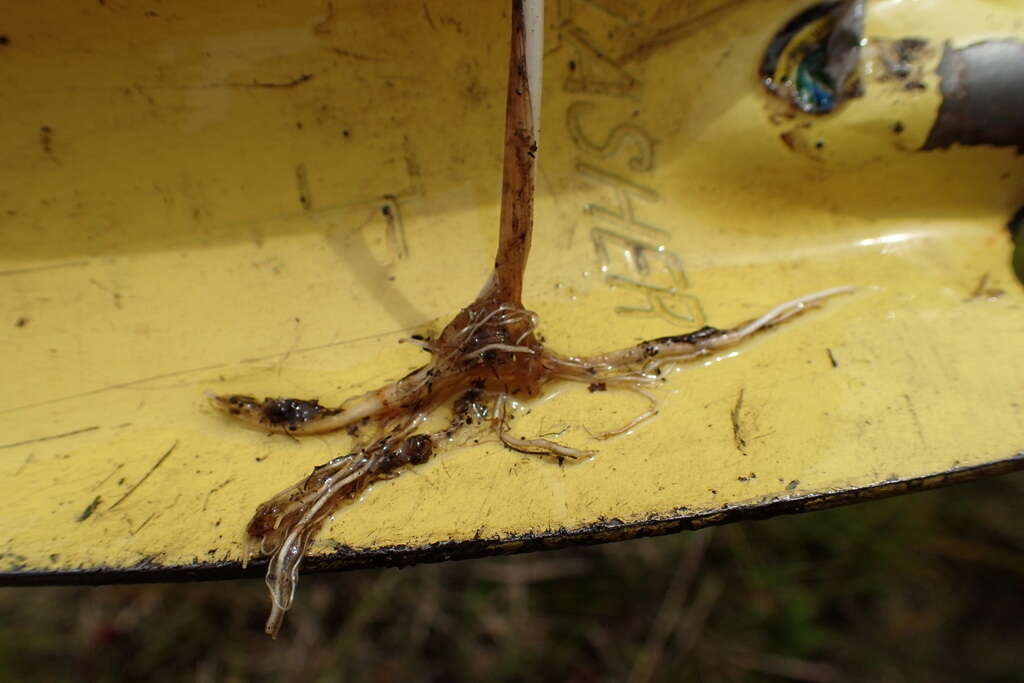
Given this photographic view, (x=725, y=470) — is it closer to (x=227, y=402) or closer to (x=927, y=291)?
(x=927, y=291)

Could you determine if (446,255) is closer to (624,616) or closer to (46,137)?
(46,137)

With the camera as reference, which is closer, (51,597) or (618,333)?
(618,333)

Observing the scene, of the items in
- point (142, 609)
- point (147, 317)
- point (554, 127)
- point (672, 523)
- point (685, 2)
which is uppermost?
point (685, 2)

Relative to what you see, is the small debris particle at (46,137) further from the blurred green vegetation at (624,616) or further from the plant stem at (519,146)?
the blurred green vegetation at (624,616)

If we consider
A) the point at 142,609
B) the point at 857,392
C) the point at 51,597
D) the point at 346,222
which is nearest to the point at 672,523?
the point at 857,392

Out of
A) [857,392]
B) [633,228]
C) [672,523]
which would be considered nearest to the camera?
[672,523]

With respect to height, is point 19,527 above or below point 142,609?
above

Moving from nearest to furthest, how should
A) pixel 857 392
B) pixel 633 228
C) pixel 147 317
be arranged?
pixel 857 392 < pixel 147 317 < pixel 633 228

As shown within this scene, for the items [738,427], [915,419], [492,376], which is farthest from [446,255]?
[915,419]

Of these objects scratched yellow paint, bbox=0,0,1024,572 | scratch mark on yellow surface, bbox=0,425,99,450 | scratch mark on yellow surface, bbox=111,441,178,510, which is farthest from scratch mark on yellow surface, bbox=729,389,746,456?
scratch mark on yellow surface, bbox=0,425,99,450

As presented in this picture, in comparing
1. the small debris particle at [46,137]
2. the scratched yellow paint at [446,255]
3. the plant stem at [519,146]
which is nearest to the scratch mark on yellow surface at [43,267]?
the scratched yellow paint at [446,255]
